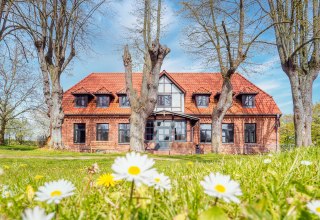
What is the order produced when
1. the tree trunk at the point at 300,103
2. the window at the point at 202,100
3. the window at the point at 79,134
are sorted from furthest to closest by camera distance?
the window at the point at 202,100
the window at the point at 79,134
the tree trunk at the point at 300,103

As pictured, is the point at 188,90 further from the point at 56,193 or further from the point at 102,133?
the point at 56,193

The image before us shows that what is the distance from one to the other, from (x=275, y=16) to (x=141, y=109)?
9.52 metres

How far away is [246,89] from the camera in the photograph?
92.1 feet

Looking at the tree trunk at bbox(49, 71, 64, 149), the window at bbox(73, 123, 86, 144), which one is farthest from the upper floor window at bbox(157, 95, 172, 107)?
the tree trunk at bbox(49, 71, 64, 149)

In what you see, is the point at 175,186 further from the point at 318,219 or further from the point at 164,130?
the point at 164,130

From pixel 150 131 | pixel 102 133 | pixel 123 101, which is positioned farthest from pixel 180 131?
pixel 102 133

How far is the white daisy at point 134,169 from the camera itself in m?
0.82

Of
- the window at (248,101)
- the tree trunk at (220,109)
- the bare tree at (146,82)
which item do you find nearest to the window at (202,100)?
the window at (248,101)

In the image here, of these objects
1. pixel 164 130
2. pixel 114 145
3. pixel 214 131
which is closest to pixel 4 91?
pixel 114 145

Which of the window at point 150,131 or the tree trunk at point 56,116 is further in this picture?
the window at point 150,131

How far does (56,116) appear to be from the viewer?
20766mm

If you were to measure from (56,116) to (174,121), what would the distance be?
36.3 ft

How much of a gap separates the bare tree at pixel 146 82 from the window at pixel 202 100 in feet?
36.3

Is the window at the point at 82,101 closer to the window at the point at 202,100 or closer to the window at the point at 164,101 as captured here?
the window at the point at 164,101
